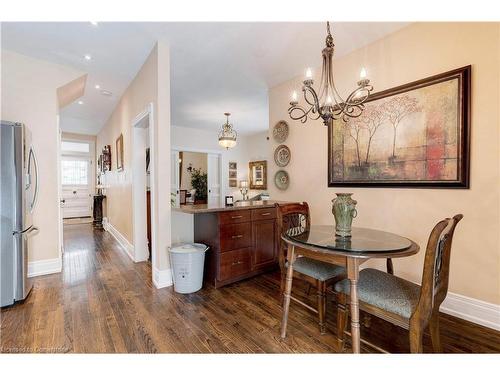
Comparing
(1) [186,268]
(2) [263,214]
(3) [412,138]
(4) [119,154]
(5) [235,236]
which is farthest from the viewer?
(4) [119,154]

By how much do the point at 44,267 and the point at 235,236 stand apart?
252cm

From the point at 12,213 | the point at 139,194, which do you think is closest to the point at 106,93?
the point at 139,194

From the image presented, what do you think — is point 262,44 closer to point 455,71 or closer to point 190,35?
point 190,35

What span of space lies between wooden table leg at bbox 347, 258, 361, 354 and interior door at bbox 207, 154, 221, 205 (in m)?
6.20

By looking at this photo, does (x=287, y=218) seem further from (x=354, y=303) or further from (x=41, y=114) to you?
(x=41, y=114)

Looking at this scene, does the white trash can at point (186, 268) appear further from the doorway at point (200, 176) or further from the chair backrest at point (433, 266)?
the doorway at point (200, 176)

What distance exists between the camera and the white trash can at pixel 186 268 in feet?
8.04

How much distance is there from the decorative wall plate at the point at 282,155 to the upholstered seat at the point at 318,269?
6.61 ft

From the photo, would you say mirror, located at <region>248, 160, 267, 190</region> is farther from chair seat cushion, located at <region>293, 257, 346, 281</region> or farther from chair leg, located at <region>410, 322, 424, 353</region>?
chair leg, located at <region>410, 322, 424, 353</region>

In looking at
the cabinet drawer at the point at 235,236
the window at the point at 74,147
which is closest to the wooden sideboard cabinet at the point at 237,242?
the cabinet drawer at the point at 235,236

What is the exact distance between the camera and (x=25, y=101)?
9.63 feet

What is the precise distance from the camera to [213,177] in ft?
24.5

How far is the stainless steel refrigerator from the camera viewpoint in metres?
2.15
